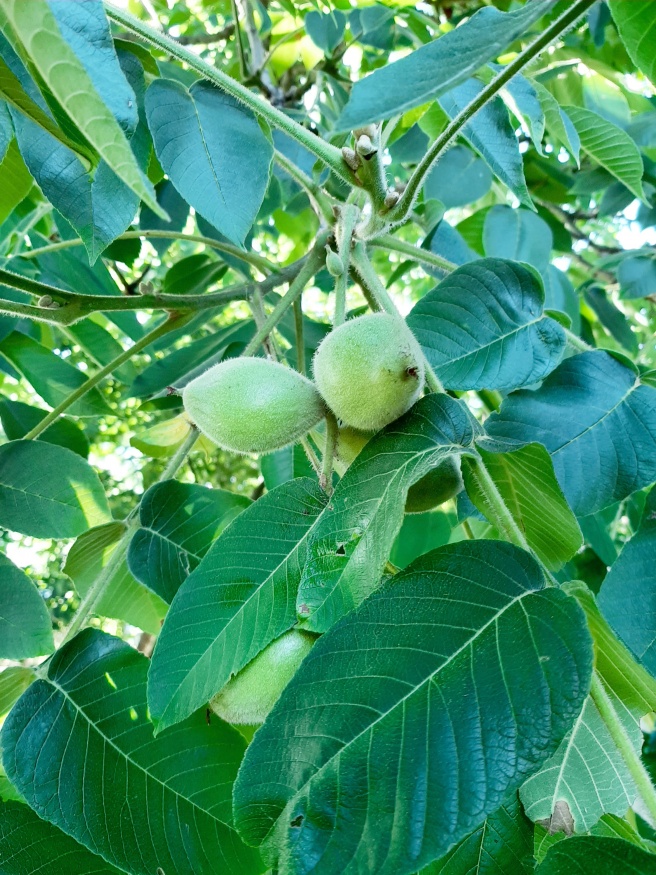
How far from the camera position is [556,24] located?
0.64 meters

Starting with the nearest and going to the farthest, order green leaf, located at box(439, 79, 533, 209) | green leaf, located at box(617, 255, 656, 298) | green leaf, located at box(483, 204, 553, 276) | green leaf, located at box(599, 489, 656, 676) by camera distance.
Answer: green leaf, located at box(599, 489, 656, 676) < green leaf, located at box(439, 79, 533, 209) < green leaf, located at box(483, 204, 553, 276) < green leaf, located at box(617, 255, 656, 298)

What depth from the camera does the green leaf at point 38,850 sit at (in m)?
0.83

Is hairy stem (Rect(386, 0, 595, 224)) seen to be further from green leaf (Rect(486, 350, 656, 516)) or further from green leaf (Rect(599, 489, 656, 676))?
green leaf (Rect(599, 489, 656, 676))

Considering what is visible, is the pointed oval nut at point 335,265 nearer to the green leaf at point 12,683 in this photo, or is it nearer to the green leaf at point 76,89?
the green leaf at point 76,89

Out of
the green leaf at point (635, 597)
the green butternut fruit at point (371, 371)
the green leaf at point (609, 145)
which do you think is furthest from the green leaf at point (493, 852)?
the green leaf at point (609, 145)

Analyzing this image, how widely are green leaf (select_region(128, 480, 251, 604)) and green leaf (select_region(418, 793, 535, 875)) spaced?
0.51m

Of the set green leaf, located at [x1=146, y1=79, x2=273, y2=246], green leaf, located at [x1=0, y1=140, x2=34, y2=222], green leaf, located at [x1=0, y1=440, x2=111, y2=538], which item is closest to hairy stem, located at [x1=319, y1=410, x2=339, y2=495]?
green leaf, located at [x1=146, y1=79, x2=273, y2=246]

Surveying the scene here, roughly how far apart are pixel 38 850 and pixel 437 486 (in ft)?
2.05

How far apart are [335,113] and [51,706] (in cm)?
163

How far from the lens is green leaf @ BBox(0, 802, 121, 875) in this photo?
831 millimetres

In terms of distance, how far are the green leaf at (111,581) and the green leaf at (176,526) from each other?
9cm

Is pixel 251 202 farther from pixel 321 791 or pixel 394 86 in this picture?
pixel 321 791

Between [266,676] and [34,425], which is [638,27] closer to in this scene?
[266,676]

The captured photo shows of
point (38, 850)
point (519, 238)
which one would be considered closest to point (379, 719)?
point (38, 850)
